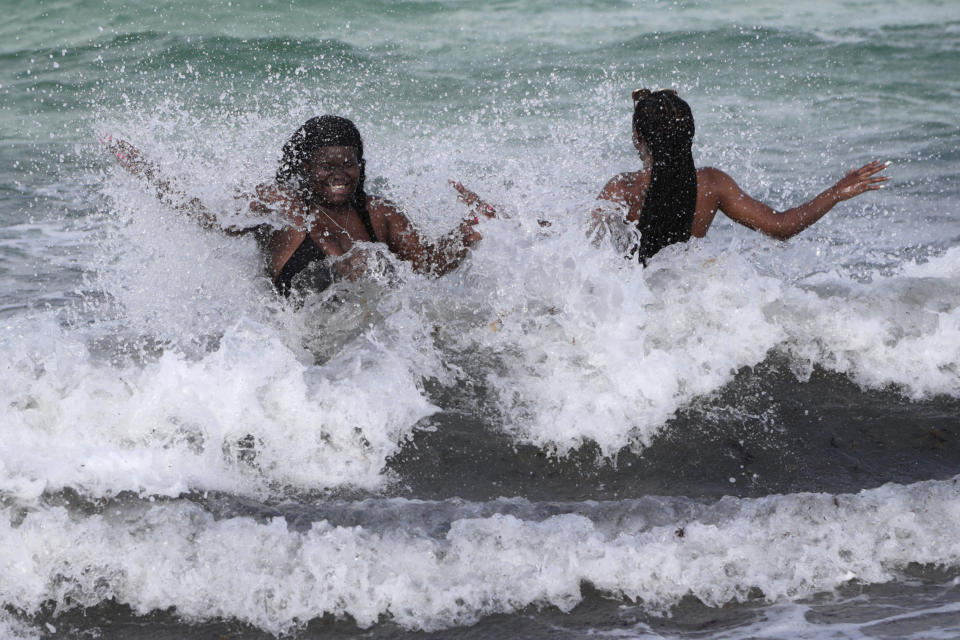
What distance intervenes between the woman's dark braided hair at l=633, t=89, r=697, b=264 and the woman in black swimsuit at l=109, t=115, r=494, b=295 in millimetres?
918

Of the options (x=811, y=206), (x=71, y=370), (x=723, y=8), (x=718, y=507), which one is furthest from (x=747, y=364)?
(x=723, y=8)

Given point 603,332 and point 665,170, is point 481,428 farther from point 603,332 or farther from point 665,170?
point 665,170

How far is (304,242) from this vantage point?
507 cm

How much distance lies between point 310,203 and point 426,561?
6.82 feet

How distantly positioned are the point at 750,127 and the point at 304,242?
6.87 meters

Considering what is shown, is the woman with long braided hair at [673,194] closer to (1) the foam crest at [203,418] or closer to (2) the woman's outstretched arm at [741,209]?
(2) the woman's outstretched arm at [741,209]

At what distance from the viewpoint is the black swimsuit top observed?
5.07 m

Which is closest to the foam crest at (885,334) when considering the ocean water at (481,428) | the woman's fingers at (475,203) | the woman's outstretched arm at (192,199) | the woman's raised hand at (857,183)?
the ocean water at (481,428)

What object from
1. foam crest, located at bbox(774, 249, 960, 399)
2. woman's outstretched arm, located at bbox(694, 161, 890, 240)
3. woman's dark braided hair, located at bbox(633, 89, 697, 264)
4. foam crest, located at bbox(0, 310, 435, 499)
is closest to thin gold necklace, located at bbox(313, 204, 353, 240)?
foam crest, located at bbox(0, 310, 435, 499)

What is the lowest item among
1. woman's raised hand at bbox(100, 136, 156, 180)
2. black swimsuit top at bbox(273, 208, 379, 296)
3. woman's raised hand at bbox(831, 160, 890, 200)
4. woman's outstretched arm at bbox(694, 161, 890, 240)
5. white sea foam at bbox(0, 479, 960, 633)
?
white sea foam at bbox(0, 479, 960, 633)

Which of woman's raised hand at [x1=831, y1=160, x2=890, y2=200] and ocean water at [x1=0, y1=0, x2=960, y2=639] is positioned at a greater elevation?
woman's raised hand at [x1=831, y1=160, x2=890, y2=200]

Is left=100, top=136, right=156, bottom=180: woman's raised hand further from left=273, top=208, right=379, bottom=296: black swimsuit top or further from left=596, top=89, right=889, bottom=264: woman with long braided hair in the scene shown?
left=596, top=89, right=889, bottom=264: woman with long braided hair

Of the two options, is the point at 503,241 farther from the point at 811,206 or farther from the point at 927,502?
the point at 927,502

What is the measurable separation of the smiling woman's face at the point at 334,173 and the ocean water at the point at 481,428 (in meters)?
0.41
